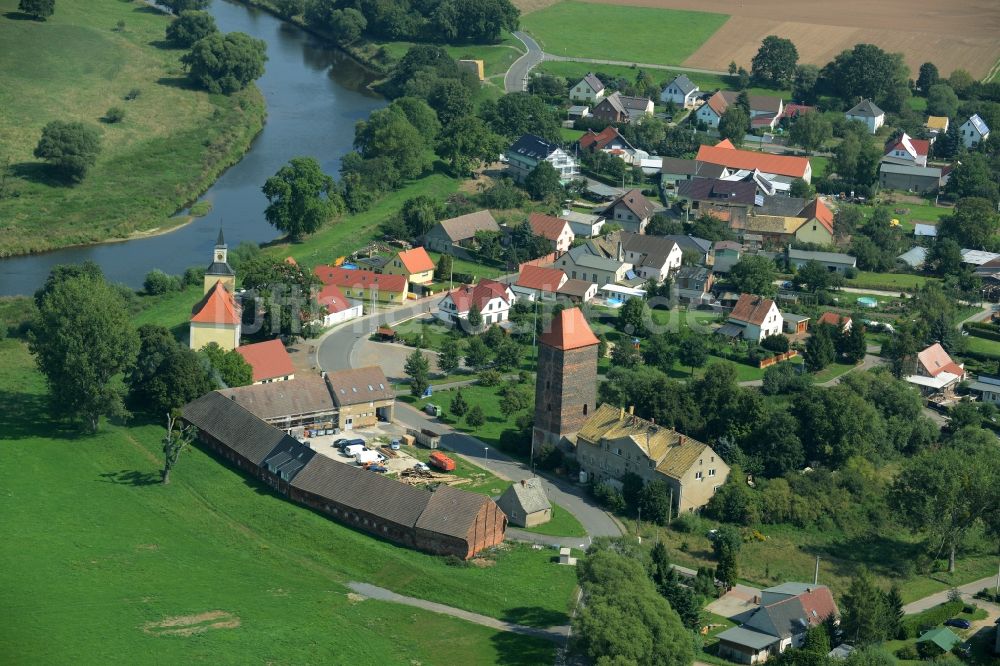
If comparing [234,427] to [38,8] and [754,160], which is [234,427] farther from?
[38,8]

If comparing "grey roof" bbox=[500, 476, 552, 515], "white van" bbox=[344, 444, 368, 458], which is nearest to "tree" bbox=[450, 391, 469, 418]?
"white van" bbox=[344, 444, 368, 458]

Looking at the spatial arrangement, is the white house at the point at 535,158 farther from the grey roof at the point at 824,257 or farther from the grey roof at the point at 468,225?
the grey roof at the point at 824,257

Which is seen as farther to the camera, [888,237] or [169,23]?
[169,23]

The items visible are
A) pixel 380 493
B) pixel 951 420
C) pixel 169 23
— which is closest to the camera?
pixel 380 493

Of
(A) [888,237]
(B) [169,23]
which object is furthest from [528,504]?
(B) [169,23]

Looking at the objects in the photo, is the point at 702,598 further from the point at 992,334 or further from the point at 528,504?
the point at 992,334

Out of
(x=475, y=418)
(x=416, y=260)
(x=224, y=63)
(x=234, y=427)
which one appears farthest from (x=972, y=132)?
(x=234, y=427)

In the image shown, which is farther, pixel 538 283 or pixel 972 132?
pixel 972 132
